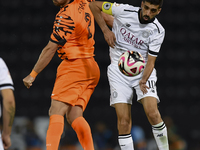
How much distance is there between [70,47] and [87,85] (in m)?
0.45

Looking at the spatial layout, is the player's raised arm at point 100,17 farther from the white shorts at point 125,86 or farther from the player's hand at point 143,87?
the player's hand at point 143,87

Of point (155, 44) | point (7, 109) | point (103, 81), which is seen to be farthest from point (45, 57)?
point (103, 81)

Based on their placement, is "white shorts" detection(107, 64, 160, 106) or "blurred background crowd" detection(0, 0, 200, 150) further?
"blurred background crowd" detection(0, 0, 200, 150)

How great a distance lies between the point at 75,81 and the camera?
12.4 ft

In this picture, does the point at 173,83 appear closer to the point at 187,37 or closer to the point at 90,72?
the point at 187,37

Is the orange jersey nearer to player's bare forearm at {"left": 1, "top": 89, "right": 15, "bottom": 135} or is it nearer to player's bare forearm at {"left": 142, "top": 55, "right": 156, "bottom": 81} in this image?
player's bare forearm at {"left": 142, "top": 55, "right": 156, "bottom": 81}

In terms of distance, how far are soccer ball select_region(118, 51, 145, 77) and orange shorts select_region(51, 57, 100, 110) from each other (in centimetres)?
40

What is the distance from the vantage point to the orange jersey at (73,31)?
3.74 meters

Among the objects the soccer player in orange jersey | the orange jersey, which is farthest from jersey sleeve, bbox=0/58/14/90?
the orange jersey

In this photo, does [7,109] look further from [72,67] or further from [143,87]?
[143,87]

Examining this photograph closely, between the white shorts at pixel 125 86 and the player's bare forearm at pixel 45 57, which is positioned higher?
the player's bare forearm at pixel 45 57

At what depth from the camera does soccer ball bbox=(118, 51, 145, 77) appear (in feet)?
11.7

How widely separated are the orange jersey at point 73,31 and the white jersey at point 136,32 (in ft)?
1.12

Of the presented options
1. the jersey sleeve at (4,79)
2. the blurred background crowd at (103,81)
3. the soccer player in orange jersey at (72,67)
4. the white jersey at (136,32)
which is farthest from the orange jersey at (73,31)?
the blurred background crowd at (103,81)
